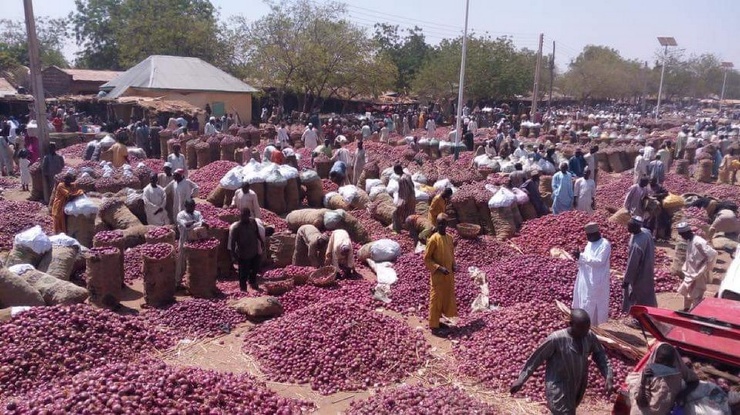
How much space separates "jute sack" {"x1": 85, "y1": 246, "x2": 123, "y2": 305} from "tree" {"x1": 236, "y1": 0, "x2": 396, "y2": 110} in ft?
79.7

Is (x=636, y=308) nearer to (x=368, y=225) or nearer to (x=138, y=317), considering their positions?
(x=138, y=317)

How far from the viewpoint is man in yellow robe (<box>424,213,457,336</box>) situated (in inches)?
259

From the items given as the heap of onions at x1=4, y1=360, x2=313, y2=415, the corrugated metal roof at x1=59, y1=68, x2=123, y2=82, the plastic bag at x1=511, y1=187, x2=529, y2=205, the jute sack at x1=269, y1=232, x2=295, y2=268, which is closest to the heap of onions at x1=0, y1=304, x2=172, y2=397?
the heap of onions at x1=4, y1=360, x2=313, y2=415

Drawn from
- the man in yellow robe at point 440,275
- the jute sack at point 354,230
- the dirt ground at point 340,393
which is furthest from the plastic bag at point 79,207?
the man in yellow robe at point 440,275

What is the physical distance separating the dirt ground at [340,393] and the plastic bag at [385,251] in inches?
62.8

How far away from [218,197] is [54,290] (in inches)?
192

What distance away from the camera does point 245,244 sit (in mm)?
7879

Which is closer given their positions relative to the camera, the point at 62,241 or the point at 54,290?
the point at 54,290

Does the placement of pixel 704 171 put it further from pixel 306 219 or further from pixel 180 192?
pixel 180 192

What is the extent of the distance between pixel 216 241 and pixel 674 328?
17.8 ft

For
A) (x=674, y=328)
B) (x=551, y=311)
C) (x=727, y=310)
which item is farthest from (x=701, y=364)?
(x=551, y=311)

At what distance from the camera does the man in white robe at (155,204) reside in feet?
30.5

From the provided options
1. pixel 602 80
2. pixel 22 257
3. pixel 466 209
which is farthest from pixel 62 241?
pixel 602 80

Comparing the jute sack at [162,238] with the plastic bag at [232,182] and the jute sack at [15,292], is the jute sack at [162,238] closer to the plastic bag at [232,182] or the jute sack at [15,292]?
the jute sack at [15,292]
